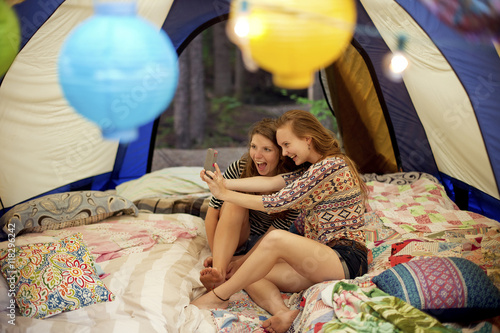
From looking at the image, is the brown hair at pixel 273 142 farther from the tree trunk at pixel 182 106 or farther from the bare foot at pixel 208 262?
the tree trunk at pixel 182 106

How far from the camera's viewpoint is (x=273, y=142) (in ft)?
7.08

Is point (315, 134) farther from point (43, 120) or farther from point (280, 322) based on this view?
point (43, 120)

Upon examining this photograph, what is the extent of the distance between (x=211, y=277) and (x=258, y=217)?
52 cm

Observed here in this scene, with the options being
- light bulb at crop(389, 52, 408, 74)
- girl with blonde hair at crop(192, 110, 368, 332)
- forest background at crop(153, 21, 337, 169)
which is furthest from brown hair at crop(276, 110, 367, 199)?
forest background at crop(153, 21, 337, 169)

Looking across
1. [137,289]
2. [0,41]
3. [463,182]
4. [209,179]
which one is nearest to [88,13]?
[0,41]

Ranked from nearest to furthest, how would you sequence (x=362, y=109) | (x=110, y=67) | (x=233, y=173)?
1. (x=110, y=67)
2. (x=233, y=173)
3. (x=362, y=109)

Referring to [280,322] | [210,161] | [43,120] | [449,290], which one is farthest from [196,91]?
[449,290]

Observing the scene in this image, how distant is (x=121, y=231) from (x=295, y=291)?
974mm

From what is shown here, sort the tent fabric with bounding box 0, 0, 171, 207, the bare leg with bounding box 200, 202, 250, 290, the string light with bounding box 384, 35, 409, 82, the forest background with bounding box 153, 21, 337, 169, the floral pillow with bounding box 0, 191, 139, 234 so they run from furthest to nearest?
1. the forest background with bounding box 153, 21, 337, 169
2. the string light with bounding box 384, 35, 409, 82
3. the tent fabric with bounding box 0, 0, 171, 207
4. the floral pillow with bounding box 0, 191, 139, 234
5. the bare leg with bounding box 200, 202, 250, 290

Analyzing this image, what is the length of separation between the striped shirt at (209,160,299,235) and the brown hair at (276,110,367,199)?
0.42 metres

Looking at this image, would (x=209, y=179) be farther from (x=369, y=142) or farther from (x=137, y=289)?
(x=369, y=142)

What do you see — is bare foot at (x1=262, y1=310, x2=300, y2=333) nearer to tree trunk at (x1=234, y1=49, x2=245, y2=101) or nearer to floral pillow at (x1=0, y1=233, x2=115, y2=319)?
floral pillow at (x1=0, y1=233, x2=115, y2=319)

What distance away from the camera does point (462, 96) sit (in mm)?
2627

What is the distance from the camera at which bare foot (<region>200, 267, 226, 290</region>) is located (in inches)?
76.0
